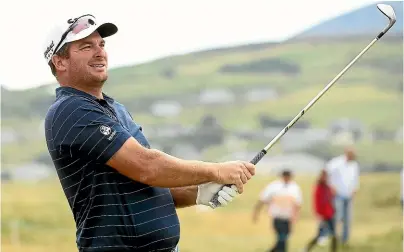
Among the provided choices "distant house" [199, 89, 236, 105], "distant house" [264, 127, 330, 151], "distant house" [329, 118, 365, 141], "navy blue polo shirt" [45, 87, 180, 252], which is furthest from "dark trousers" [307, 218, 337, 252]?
"navy blue polo shirt" [45, 87, 180, 252]

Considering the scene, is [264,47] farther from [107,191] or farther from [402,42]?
[107,191]

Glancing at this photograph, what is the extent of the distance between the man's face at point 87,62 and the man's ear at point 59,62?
3cm

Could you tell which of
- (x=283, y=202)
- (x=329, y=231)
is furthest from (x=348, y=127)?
(x=283, y=202)

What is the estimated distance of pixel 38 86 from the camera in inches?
621

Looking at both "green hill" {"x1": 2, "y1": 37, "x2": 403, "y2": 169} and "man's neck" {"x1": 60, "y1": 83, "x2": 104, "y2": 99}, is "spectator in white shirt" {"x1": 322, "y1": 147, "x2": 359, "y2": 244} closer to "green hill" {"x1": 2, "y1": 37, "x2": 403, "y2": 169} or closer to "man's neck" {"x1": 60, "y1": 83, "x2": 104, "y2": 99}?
"green hill" {"x1": 2, "y1": 37, "x2": 403, "y2": 169}

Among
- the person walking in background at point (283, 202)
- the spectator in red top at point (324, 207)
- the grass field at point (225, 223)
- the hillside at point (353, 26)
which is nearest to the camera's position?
the person walking in background at point (283, 202)

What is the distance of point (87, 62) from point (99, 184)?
630mm

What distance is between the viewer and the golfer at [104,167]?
4.70 m

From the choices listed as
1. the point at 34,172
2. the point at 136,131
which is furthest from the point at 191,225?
the point at 136,131

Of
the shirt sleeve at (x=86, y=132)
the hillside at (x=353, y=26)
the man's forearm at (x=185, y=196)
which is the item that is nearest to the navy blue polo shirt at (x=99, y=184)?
the shirt sleeve at (x=86, y=132)

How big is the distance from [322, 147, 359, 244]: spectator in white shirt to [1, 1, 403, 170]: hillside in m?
2.67

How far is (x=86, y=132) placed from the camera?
4.70 meters

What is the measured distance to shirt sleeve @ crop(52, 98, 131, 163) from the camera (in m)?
4.67

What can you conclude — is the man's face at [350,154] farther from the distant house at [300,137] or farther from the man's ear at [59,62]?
the man's ear at [59,62]
